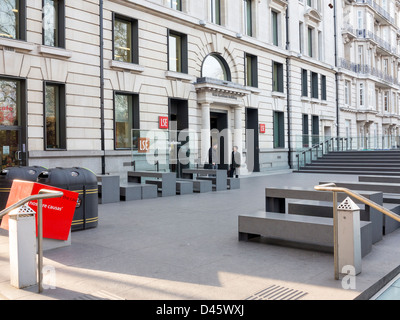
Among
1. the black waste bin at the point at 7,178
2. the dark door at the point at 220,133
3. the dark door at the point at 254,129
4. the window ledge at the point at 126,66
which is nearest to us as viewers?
the black waste bin at the point at 7,178

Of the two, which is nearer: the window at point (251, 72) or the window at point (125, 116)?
the window at point (125, 116)

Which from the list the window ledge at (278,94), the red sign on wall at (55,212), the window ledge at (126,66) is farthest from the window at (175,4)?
the red sign on wall at (55,212)

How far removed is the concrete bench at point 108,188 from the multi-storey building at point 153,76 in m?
4.16

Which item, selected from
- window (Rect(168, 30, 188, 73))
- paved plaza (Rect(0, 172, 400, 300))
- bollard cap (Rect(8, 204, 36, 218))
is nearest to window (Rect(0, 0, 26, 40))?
window (Rect(168, 30, 188, 73))

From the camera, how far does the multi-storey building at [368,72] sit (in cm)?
3650

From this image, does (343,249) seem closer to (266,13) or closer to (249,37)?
(249,37)

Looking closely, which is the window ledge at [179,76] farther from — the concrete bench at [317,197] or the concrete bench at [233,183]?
the concrete bench at [317,197]

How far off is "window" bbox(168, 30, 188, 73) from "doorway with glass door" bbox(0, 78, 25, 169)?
8.11 m

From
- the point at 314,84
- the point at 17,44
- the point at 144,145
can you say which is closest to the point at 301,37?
the point at 314,84

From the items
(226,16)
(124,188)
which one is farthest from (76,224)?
(226,16)

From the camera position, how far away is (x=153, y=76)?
60.8ft

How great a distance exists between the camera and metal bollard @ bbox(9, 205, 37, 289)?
426 centimetres

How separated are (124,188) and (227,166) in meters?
12.5

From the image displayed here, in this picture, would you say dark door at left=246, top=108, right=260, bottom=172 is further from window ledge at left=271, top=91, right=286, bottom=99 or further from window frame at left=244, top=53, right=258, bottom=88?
window ledge at left=271, top=91, right=286, bottom=99
